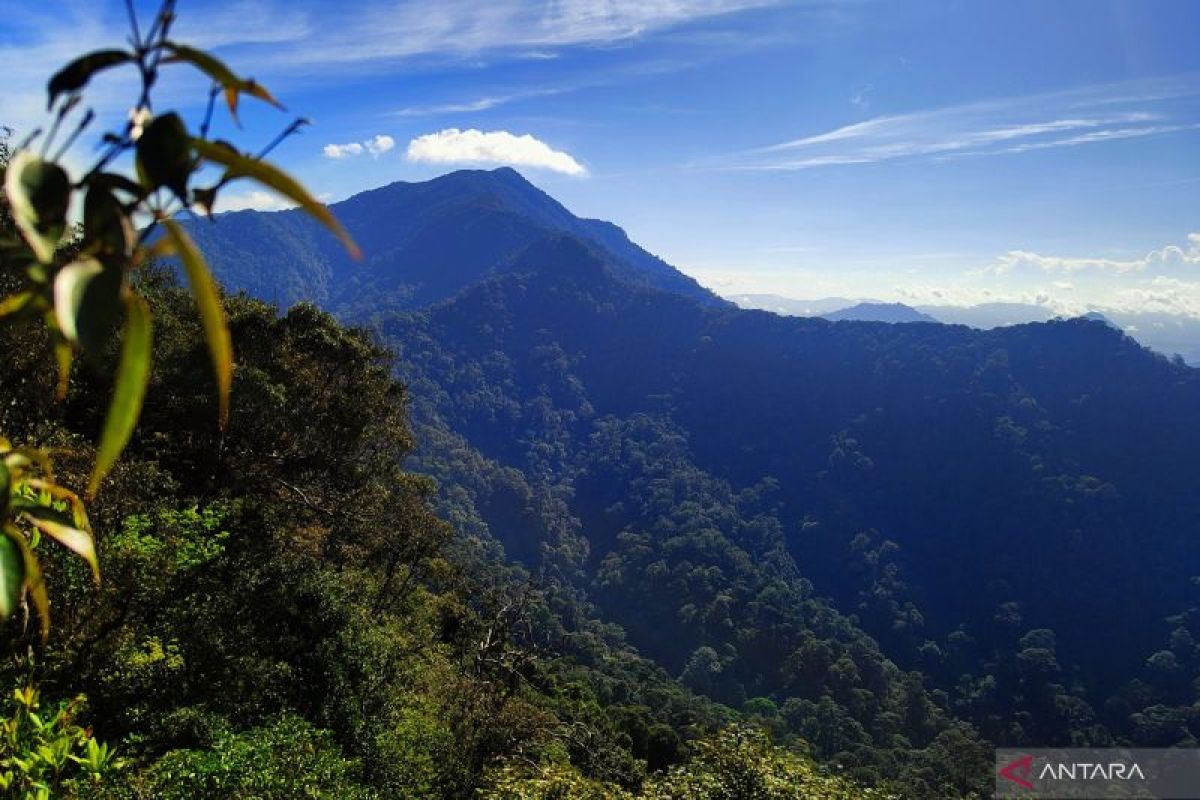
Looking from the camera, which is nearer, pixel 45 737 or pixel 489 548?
pixel 45 737

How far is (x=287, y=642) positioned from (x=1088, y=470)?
13028 centimetres

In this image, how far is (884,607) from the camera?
102 meters

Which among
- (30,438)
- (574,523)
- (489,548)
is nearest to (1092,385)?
(574,523)

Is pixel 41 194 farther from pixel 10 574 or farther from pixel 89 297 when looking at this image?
pixel 10 574

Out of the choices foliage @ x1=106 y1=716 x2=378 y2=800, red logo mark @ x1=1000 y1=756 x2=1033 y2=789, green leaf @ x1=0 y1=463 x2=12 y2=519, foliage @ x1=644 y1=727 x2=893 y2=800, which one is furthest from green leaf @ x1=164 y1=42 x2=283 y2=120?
red logo mark @ x1=1000 y1=756 x2=1033 y2=789

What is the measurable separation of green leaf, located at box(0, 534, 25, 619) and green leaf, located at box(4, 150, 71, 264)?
451mm

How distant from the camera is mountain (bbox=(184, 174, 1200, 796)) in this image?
75562 mm

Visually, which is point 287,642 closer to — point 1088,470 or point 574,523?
point 574,523

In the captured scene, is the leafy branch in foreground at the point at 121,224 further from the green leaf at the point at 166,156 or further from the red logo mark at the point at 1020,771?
the red logo mark at the point at 1020,771

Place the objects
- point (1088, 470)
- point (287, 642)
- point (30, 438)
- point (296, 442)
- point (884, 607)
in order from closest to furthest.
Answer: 1. point (30, 438)
2. point (287, 642)
3. point (296, 442)
4. point (884, 607)
5. point (1088, 470)

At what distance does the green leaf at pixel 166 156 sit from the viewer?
2.48 feet

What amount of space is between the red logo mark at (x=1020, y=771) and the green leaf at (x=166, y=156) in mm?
11618

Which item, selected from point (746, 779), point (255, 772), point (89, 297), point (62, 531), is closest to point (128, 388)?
point (89, 297)

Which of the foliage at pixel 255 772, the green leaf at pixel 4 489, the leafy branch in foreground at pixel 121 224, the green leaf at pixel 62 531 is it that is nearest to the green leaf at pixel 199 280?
the leafy branch in foreground at pixel 121 224
